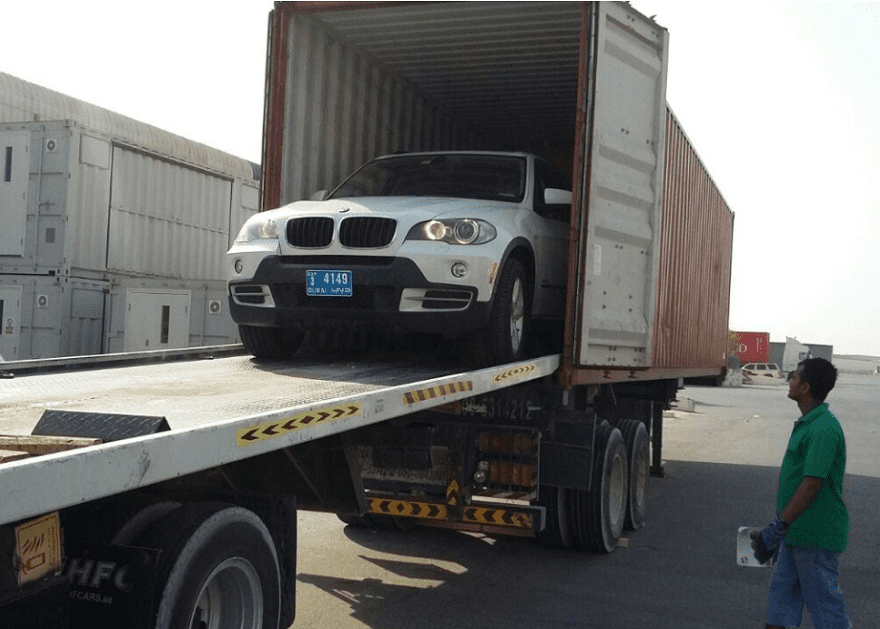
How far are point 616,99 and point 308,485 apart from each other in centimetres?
391

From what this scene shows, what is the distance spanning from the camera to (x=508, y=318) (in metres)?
5.70

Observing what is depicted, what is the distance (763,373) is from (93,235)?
4910cm

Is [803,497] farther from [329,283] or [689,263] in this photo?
[689,263]

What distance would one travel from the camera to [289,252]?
18.9 feet

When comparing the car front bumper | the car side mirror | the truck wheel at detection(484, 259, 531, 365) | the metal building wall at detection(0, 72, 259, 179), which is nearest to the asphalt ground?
the truck wheel at detection(484, 259, 531, 365)

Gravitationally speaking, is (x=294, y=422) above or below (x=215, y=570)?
above

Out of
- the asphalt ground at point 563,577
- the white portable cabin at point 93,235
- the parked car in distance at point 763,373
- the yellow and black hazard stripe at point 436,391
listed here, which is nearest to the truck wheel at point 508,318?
the yellow and black hazard stripe at point 436,391

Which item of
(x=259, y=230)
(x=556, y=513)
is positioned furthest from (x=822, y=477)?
(x=259, y=230)

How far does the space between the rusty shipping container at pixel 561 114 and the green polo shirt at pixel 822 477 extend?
2111mm

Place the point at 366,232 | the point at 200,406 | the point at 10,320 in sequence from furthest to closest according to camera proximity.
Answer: the point at 10,320, the point at 366,232, the point at 200,406

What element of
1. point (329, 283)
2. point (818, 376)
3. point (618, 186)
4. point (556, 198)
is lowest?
point (818, 376)

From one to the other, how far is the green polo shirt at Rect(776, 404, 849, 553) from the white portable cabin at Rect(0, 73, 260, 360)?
8702 millimetres

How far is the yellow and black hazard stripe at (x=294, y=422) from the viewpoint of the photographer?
2961 millimetres

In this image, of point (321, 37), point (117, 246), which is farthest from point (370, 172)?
point (117, 246)
